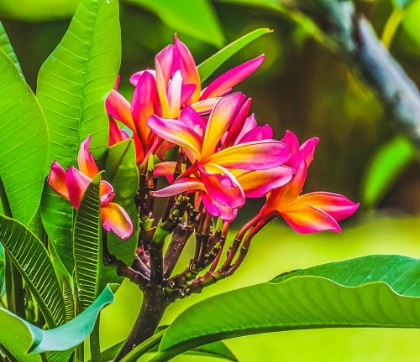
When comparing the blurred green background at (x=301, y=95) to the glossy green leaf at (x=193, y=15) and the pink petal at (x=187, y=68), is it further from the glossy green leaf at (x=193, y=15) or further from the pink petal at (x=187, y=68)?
the pink petal at (x=187, y=68)

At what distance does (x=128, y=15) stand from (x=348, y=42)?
47 centimetres

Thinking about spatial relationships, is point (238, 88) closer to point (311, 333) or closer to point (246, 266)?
point (246, 266)

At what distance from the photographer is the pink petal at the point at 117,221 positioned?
1.08 ft

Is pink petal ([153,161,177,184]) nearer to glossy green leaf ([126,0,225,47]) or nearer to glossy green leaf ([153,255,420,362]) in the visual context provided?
glossy green leaf ([153,255,420,362])

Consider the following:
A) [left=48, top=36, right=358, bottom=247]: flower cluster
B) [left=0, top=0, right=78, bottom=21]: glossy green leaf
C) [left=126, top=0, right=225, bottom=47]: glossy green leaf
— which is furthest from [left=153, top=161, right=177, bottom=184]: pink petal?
[left=0, top=0, right=78, bottom=21]: glossy green leaf

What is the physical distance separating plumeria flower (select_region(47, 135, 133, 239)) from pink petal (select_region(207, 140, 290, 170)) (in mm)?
73

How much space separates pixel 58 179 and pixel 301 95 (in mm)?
821

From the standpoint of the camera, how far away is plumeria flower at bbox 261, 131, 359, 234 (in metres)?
0.38

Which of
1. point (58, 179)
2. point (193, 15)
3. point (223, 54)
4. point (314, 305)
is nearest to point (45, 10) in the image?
point (193, 15)

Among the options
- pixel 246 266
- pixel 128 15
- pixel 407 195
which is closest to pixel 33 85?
pixel 128 15

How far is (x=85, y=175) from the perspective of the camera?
34 cm

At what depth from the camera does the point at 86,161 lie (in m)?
0.34

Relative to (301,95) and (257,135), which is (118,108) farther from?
(301,95)

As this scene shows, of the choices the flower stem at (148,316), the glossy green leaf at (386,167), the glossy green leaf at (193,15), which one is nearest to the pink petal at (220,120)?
the flower stem at (148,316)
